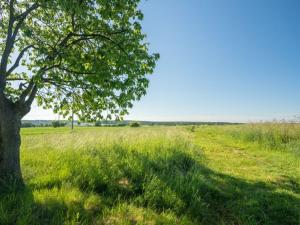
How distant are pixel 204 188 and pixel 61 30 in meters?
6.60

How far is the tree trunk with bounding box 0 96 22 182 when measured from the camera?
5.22 metres

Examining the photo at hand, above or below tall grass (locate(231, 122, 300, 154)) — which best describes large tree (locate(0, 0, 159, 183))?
above

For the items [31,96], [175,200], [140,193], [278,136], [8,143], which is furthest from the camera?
[278,136]

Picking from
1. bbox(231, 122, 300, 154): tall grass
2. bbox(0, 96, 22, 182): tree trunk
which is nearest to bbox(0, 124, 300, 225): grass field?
bbox(0, 96, 22, 182): tree trunk

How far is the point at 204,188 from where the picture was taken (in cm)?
600

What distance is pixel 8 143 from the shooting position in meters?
5.29

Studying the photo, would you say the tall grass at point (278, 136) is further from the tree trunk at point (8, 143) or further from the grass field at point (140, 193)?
the tree trunk at point (8, 143)

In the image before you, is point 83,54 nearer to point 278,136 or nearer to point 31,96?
point 31,96

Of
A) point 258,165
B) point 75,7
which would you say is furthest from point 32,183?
point 258,165

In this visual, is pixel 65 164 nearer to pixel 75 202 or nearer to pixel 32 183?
pixel 32 183

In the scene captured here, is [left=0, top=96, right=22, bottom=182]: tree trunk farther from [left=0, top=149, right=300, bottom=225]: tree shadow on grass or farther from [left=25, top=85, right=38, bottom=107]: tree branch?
[left=0, top=149, right=300, bottom=225]: tree shadow on grass

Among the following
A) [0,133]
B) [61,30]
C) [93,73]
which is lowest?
[0,133]

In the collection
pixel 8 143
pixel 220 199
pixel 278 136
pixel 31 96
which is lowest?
pixel 220 199

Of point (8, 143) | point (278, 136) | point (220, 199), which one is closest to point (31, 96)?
point (8, 143)
